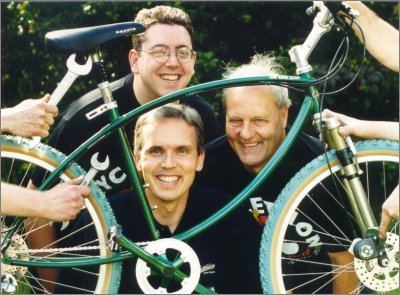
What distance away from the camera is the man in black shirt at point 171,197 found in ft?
11.0

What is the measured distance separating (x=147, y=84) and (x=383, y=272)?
139 centimetres

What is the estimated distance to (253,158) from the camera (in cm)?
351

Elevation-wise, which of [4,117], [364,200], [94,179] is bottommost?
[364,200]

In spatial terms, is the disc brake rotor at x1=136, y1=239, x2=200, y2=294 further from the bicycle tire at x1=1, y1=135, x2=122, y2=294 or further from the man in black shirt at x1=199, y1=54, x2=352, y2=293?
the man in black shirt at x1=199, y1=54, x2=352, y2=293

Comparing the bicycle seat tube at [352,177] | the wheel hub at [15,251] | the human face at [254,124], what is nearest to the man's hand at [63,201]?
the wheel hub at [15,251]

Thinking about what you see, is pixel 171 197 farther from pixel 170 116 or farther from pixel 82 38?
pixel 82 38

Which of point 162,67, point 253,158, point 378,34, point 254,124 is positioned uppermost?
point 162,67

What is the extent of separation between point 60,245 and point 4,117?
2.33 ft

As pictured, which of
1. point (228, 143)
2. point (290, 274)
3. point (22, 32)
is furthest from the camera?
point (22, 32)

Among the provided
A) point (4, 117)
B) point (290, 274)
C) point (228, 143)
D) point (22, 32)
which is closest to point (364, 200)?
point (290, 274)

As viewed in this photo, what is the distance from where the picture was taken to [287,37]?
12.3 ft

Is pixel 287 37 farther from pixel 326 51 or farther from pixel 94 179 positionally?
pixel 94 179

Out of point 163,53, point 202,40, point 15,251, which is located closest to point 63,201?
point 15,251

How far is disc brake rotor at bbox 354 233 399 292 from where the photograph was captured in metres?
3.08
